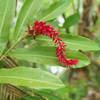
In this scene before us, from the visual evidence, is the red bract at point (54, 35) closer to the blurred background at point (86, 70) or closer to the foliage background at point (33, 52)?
the foliage background at point (33, 52)

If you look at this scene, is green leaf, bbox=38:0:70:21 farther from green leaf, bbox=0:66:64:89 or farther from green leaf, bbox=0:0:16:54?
green leaf, bbox=0:66:64:89

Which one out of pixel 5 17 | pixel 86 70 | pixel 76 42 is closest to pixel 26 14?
pixel 5 17

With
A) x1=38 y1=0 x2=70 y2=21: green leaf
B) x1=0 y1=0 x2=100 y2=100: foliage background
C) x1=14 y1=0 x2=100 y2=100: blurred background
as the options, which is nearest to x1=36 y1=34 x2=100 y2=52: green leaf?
x1=0 y1=0 x2=100 y2=100: foliage background

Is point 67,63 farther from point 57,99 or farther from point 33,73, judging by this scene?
point 57,99

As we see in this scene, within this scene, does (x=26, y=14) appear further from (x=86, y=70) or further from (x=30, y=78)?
(x=86, y=70)

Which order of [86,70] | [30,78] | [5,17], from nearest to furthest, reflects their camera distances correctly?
[30,78] < [5,17] < [86,70]

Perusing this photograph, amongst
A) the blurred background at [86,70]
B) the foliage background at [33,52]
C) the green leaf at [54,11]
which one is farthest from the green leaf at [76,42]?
the blurred background at [86,70]

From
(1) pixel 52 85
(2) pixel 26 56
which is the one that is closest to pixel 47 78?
(1) pixel 52 85
